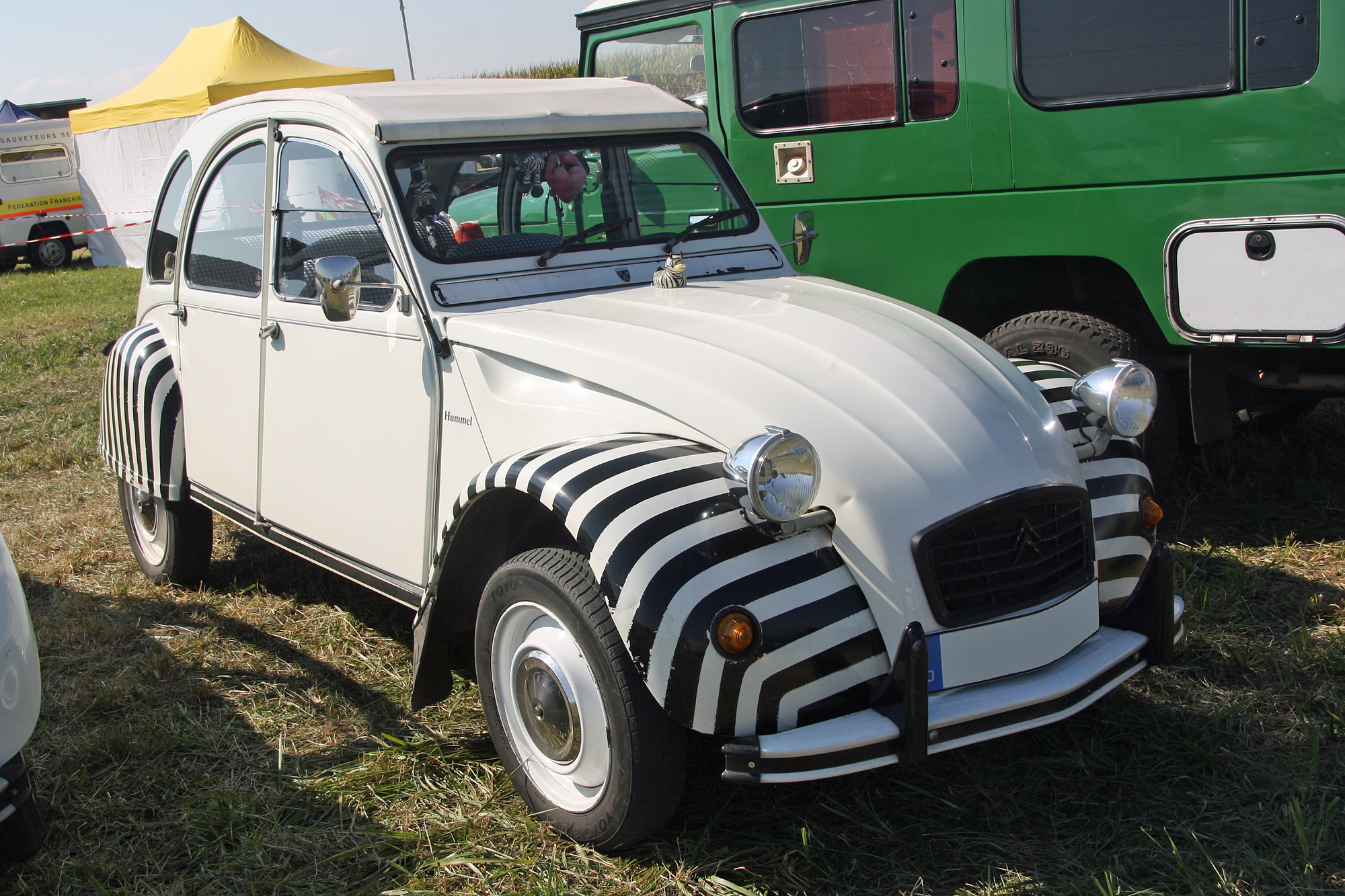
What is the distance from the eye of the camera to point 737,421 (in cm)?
251

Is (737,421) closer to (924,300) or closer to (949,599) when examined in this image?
(949,599)

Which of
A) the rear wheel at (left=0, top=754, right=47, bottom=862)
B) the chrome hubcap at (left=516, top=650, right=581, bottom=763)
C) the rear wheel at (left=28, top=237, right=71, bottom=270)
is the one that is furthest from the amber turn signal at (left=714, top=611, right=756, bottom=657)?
the rear wheel at (left=28, top=237, right=71, bottom=270)

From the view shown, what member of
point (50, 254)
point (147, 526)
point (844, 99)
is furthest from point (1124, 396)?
point (50, 254)

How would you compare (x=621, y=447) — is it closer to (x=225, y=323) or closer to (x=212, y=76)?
(x=225, y=323)

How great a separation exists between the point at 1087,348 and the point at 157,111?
617 inches

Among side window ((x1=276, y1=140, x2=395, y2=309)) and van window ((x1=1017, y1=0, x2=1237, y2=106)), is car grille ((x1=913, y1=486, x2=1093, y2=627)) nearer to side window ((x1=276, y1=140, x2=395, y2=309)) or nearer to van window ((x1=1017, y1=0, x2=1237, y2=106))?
side window ((x1=276, y1=140, x2=395, y2=309))

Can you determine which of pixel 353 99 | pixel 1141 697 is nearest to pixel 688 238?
pixel 353 99

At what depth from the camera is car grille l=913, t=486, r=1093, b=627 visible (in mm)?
2301

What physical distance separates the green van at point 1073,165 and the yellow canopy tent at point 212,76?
12.5m

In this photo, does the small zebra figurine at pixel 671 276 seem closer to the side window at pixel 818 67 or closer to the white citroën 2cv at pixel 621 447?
the white citroën 2cv at pixel 621 447

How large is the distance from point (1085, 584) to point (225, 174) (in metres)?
3.18

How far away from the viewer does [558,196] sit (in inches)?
141

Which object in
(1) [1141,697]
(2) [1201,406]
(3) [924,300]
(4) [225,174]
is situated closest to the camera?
(1) [1141,697]

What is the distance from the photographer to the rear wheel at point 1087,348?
4359mm
